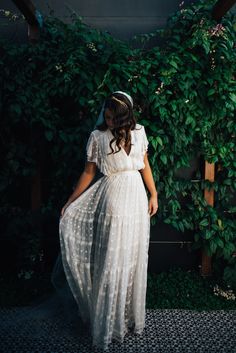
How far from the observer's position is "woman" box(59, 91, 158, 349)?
108 inches

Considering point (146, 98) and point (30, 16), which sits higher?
point (30, 16)

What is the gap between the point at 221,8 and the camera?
3324 millimetres

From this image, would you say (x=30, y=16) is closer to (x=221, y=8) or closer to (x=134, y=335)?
(x=221, y=8)

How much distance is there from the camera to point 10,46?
358 centimetres

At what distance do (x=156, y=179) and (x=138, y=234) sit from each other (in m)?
0.87

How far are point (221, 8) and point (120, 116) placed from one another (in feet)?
4.71

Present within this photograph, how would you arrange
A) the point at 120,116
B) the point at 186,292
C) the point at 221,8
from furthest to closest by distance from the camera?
1. the point at 186,292
2. the point at 221,8
3. the point at 120,116

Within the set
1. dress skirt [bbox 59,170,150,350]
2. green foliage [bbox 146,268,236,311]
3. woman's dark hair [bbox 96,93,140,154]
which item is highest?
woman's dark hair [bbox 96,93,140,154]

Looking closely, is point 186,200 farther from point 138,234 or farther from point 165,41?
point 165,41

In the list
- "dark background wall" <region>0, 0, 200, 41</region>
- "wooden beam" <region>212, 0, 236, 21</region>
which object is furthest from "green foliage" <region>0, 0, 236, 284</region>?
"dark background wall" <region>0, 0, 200, 41</region>

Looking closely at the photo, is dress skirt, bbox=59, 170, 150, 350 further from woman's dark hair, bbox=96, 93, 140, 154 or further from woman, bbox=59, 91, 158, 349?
woman's dark hair, bbox=96, 93, 140, 154

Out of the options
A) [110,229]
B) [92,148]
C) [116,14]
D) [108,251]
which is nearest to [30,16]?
[116,14]

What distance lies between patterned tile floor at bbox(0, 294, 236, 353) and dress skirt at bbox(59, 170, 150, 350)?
123 mm

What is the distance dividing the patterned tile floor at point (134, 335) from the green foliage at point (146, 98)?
2.28ft
